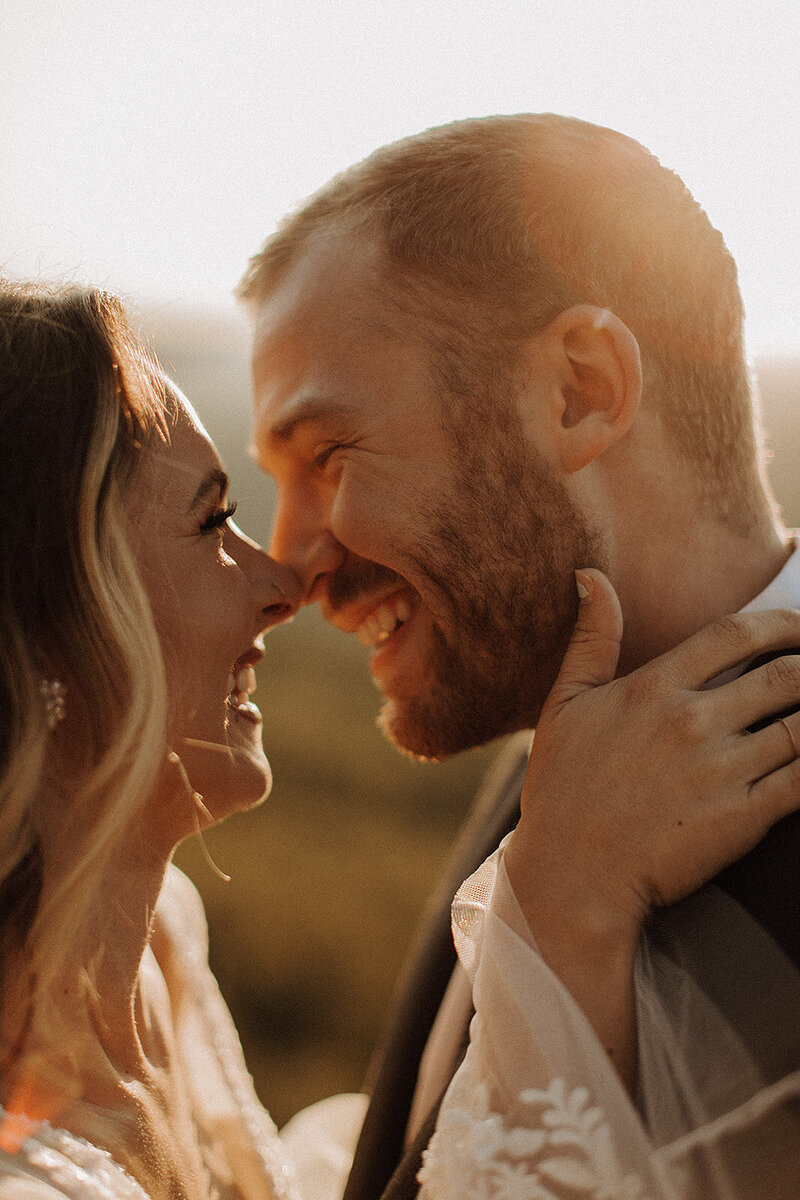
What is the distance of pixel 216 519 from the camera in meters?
2.30

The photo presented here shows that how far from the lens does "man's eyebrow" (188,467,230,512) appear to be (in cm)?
223

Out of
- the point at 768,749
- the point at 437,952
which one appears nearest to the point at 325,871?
the point at 437,952

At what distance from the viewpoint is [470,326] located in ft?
8.04

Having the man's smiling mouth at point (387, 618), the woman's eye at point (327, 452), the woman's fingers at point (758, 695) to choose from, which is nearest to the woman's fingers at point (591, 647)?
the woman's fingers at point (758, 695)

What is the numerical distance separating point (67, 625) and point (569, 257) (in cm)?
156

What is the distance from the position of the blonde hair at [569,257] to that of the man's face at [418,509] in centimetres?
12

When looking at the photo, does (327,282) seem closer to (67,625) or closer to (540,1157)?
(67,625)

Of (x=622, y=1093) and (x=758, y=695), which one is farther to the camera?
(x=758, y=695)

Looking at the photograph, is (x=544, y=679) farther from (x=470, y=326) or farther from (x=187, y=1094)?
(x=187, y=1094)

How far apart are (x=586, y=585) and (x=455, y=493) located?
408 millimetres

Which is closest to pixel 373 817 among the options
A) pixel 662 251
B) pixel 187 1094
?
pixel 187 1094

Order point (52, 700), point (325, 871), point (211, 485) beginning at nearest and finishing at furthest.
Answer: point (52, 700)
point (211, 485)
point (325, 871)

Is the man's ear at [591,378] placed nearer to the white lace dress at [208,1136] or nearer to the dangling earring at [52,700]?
the dangling earring at [52,700]

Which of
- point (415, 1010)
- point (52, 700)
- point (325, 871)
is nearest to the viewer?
A: point (52, 700)
